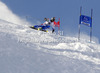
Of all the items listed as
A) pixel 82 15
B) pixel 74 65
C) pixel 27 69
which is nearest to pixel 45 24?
pixel 82 15

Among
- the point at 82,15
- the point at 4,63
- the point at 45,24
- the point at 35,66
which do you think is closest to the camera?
the point at 4,63

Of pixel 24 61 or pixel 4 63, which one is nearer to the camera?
pixel 4 63

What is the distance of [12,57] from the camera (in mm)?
6188

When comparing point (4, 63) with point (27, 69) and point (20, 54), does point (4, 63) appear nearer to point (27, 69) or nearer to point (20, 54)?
point (27, 69)

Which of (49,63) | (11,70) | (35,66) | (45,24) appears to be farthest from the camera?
(45,24)

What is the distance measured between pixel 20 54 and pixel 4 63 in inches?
50.3

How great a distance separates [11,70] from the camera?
5.14 metres

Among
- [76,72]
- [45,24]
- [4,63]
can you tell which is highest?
[45,24]

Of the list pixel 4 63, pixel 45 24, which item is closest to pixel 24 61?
pixel 4 63

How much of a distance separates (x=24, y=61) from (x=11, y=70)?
3.44ft

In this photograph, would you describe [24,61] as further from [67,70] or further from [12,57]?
[67,70]

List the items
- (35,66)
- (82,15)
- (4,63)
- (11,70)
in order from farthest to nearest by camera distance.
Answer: (82,15) → (35,66) → (4,63) → (11,70)

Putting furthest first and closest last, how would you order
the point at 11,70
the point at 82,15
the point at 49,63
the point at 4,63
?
the point at 82,15 → the point at 49,63 → the point at 4,63 → the point at 11,70

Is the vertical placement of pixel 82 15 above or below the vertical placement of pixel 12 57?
above
